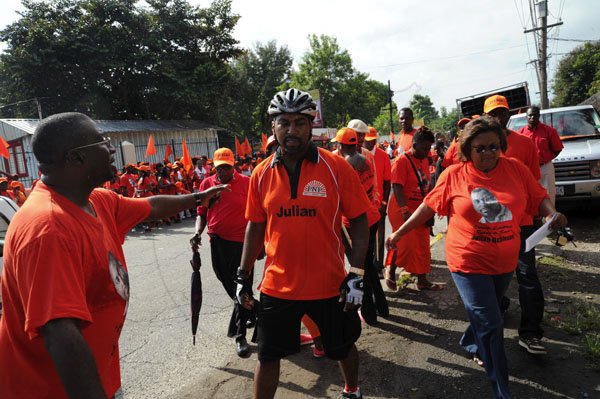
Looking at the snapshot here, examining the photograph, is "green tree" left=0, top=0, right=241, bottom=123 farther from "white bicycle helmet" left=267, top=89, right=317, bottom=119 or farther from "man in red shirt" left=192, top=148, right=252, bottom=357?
"white bicycle helmet" left=267, top=89, right=317, bottom=119

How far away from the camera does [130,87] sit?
34.1 m

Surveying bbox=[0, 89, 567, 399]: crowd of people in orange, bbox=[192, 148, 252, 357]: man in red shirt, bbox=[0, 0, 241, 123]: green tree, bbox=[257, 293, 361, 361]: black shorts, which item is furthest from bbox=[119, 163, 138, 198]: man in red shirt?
bbox=[0, 0, 241, 123]: green tree

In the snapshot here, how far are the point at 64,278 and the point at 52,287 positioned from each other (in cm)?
5

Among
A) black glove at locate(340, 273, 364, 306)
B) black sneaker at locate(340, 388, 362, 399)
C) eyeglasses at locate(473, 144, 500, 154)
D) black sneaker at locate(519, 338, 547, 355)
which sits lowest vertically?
black sneaker at locate(519, 338, 547, 355)

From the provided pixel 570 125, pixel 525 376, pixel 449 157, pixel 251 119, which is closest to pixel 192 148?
pixel 251 119

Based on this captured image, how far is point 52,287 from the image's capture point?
1436 mm

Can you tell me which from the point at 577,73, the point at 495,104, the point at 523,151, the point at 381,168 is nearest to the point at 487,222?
the point at 523,151

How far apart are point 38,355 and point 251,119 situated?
44537 mm

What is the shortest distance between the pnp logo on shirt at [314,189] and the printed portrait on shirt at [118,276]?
3.93 ft

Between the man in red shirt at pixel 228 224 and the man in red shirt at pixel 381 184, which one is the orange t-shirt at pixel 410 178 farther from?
the man in red shirt at pixel 228 224

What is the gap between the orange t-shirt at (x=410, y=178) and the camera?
5.20 meters

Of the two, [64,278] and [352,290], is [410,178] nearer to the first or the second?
[352,290]

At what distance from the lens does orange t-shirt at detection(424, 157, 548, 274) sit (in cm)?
296

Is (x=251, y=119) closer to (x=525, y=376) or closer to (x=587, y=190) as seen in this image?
(x=587, y=190)
